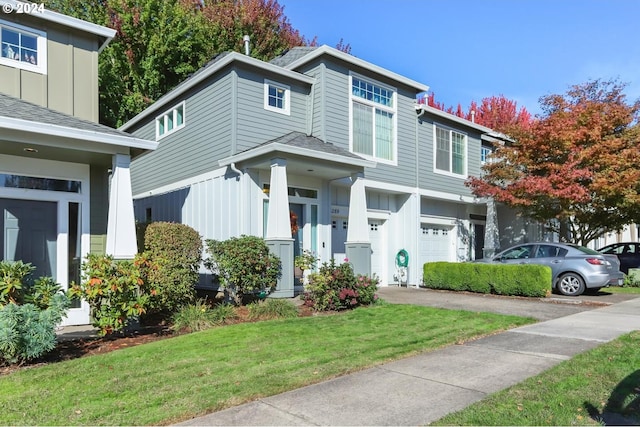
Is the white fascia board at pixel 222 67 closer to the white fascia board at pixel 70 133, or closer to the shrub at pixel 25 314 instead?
the white fascia board at pixel 70 133

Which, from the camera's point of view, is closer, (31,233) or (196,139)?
(31,233)

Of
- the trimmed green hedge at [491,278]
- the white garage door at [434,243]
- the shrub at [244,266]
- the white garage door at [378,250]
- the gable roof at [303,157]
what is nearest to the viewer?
the shrub at [244,266]

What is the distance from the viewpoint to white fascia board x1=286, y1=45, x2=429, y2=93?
12.2 metres

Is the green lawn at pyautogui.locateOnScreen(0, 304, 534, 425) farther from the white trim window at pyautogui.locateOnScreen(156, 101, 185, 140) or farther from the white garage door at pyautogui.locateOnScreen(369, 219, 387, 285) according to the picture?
the white trim window at pyautogui.locateOnScreen(156, 101, 185, 140)

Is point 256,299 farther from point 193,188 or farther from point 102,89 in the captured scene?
point 102,89

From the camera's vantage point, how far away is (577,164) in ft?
46.3

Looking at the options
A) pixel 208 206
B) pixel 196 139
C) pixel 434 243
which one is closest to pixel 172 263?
pixel 208 206

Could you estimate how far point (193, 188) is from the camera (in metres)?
12.7

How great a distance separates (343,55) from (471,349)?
8.77m

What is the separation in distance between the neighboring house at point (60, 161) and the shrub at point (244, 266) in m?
1.86

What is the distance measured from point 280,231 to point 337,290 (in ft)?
5.81

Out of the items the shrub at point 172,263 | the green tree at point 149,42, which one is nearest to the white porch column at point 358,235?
the shrub at point 172,263

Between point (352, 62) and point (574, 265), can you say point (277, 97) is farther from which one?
point (574, 265)

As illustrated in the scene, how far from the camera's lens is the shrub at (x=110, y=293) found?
21.9ft
